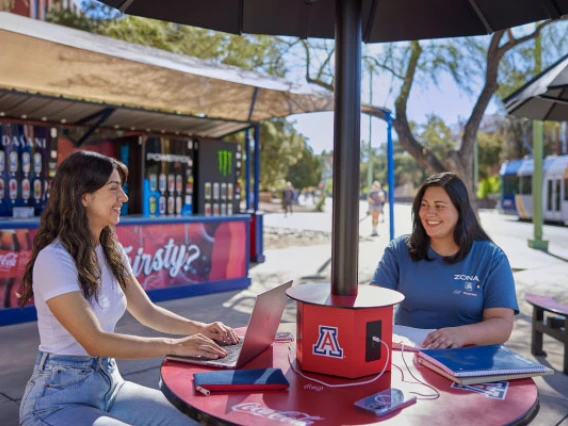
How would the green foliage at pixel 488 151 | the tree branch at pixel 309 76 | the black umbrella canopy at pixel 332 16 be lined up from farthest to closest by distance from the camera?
1. the green foliage at pixel 488 151
2. the tree branch at pixel 309 76
3. the black umbrella canopy at pixel 332 16

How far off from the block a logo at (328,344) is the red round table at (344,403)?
0.09 m

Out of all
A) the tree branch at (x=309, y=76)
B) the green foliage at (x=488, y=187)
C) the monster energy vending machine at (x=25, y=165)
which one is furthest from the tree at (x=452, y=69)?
the green foliage at (x=488, y=187)

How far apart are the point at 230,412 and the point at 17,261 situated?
5144mm

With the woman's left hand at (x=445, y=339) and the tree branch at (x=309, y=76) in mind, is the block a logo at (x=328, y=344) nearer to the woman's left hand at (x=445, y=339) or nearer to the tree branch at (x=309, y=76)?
the woman's left hand at (x=445, y=339)

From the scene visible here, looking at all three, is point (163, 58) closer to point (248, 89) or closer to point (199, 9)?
point (248, 89)

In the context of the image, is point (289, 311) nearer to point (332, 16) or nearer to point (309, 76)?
point (332, 16)

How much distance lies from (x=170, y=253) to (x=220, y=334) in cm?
510

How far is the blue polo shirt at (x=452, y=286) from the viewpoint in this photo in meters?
2.58

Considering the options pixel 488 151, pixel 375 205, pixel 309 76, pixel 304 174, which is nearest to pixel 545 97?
pixel 309 76

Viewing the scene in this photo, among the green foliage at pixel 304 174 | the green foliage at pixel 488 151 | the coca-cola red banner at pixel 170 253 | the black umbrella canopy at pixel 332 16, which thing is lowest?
the coca-cola red banner at pixel 170 253

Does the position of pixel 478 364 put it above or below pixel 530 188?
below

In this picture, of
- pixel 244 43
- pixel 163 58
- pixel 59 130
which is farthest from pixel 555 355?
pixel 244 43

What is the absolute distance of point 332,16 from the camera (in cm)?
264

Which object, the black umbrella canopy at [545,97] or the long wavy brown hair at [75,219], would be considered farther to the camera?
the black umbrella canopy at [545,97]
